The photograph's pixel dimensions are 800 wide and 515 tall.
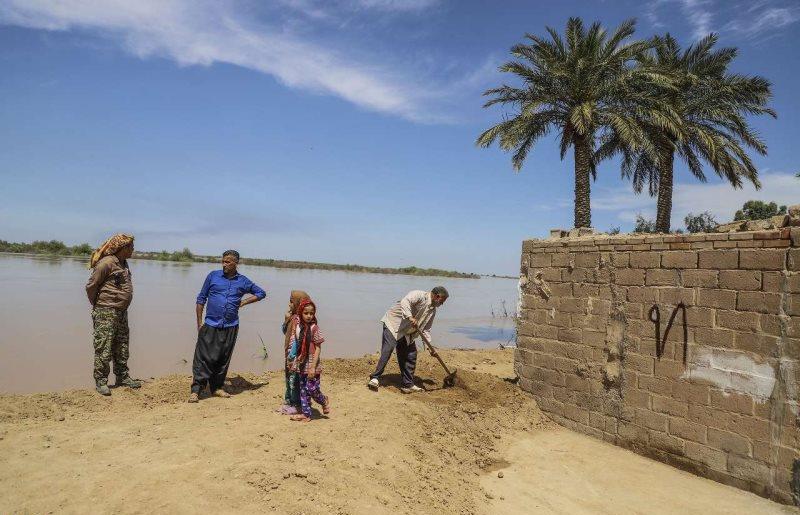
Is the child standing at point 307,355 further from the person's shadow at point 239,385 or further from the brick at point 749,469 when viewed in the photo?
the brick at point 749,469

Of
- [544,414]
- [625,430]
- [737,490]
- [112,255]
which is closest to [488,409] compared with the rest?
[544,414]

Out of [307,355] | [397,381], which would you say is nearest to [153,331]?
[397,381]

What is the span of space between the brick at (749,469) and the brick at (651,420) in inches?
26.2

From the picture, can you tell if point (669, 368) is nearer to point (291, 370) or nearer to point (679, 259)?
point (679, 259)

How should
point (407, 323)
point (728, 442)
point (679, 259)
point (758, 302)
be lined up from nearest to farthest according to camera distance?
point (758, 302)
point (728, 442)
point (679, 259)
point (407, 323)

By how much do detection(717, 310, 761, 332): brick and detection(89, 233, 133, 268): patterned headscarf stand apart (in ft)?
21.8

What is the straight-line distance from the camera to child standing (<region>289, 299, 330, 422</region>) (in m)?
5.09

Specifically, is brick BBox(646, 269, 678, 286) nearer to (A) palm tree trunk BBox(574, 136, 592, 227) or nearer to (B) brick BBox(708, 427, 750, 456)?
(B) brick BBox(708, 427, 750, 456)

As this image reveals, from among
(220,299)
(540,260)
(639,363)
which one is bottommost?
(639,363)

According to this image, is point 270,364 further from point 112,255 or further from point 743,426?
point 743,426

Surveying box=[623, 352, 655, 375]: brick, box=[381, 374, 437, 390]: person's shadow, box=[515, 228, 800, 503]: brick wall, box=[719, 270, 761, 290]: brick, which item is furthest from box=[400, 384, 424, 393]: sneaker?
box=[719, 270, 761, 290]: brick

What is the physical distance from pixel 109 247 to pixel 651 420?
6.52 m

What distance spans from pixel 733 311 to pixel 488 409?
10.0 feet

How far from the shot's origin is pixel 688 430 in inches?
197
